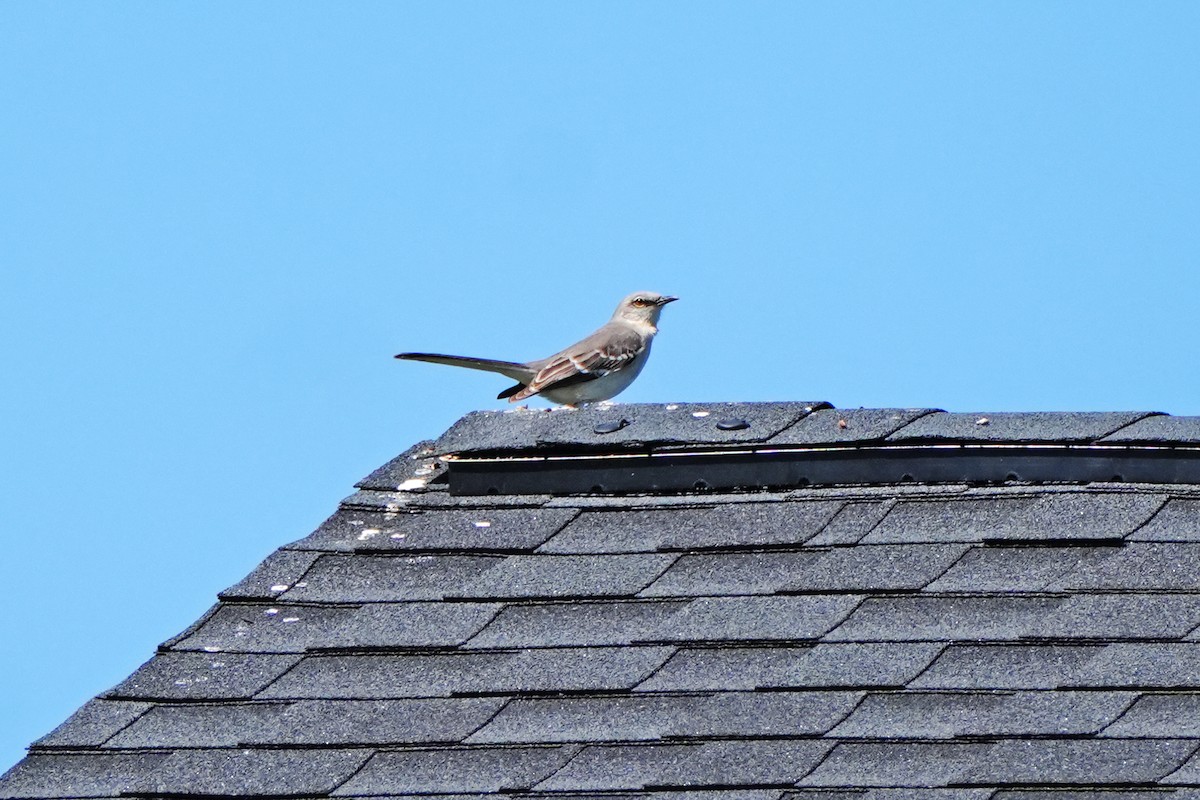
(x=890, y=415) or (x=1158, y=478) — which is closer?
(x=1158, y=478)

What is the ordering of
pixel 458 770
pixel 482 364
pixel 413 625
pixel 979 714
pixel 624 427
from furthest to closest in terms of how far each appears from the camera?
pixel 482 364 → pixel 624 427 → pixel 413 625 → pixel 458 770 → pixel 979 714

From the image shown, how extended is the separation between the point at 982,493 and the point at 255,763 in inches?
67.9

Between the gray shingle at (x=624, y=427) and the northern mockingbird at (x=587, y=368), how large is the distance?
155 inches

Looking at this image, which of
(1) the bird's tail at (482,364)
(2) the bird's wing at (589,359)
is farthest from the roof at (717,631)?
(2) the bird's wing at (589,359)

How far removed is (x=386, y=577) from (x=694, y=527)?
28.0 inches

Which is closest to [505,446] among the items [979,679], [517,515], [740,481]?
[517,515]

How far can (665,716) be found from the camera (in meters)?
4.11

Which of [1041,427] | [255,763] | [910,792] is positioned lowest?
[910,792]

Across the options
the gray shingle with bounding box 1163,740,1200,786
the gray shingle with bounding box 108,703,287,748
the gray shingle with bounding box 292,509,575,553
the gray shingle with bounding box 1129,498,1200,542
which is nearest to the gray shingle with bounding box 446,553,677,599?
the gray shingle with bounding box 292,509,575,553

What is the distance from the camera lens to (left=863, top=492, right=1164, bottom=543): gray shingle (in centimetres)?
452

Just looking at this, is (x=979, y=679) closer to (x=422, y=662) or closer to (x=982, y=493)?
(x=982, y=493)

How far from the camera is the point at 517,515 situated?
5.05 meters

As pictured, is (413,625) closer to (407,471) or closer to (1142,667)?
(407,471)

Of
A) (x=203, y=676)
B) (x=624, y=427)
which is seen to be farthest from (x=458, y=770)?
(x=624, y=427)
